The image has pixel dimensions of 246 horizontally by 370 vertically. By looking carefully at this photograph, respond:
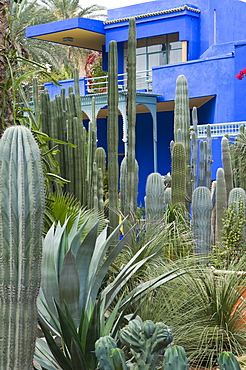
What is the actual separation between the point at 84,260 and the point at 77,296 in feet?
1.05

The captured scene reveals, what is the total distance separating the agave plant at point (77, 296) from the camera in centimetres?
349

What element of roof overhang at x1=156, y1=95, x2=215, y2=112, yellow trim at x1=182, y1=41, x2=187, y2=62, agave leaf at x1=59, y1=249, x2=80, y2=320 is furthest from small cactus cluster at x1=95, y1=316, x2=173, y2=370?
yellow trim at x1=182, y1=41, x2=187, y2=62

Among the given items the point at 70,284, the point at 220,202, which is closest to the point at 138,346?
the point at 70,284

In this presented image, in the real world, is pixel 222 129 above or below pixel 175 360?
above

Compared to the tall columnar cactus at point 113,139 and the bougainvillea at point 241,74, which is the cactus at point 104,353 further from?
the bougainvillea at point 241,74

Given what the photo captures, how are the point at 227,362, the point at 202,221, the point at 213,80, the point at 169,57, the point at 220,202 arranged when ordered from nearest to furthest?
the point at 227,362 → the point at 202,221 → the point at 220,202 → the point at 213,80 → the point at 169,57

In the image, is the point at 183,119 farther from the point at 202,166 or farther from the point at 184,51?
the point at 184,51

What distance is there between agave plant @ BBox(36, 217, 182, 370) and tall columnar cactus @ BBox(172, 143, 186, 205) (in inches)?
169

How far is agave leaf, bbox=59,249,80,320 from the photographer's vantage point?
3.70 meters

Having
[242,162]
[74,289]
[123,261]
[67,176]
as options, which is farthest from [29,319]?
[242,162]

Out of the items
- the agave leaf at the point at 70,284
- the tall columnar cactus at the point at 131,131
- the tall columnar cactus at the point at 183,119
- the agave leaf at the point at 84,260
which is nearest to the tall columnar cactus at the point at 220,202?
the tall columnar cactus at the point at 183,119

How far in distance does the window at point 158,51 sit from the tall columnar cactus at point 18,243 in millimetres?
17251

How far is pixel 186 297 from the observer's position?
15.1 ft

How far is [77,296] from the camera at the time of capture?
12.5ft
